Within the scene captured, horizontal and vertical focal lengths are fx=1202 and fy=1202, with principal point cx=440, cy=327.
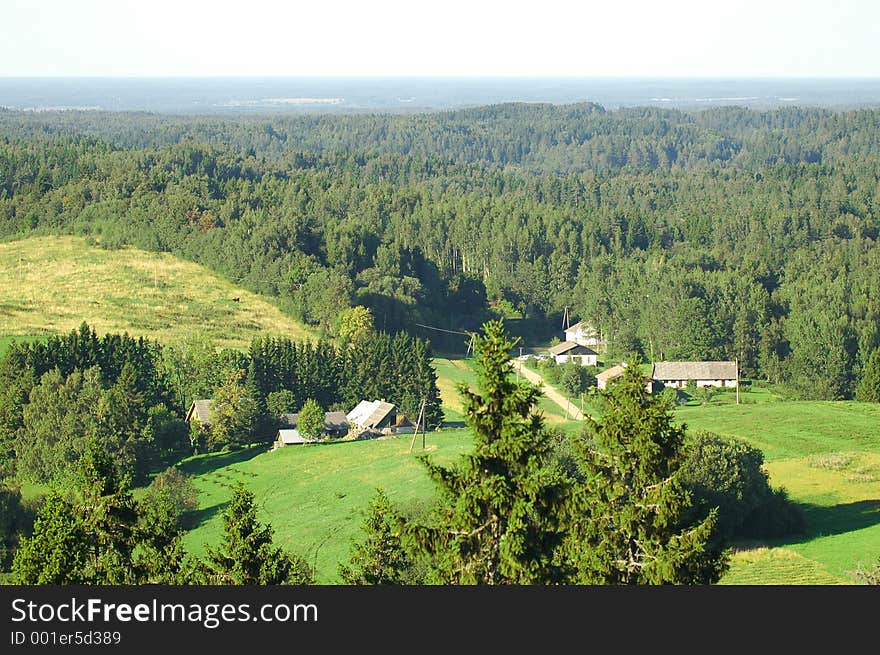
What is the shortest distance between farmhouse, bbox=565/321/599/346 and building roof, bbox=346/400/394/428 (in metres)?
33.7

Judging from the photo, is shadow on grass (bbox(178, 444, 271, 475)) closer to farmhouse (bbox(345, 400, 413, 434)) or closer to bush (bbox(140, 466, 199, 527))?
bush (bbox(140, 466, 199, 527))

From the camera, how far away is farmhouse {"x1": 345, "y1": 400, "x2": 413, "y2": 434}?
68.8 meters

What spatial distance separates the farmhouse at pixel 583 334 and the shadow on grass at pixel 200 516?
5390 cm

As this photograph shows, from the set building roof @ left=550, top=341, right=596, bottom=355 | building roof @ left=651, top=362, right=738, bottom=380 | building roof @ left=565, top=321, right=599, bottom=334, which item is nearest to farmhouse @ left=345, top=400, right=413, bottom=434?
building roof @ left=651, top=362, right=738, bottom=380

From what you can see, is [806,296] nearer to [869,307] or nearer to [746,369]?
[869,307]

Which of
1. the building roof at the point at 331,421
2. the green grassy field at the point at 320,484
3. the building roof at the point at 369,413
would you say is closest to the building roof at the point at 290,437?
the green grassy field at the point at 320,484

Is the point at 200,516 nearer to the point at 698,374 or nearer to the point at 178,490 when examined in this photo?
the point at 178,490

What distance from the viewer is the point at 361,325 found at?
8925 cm

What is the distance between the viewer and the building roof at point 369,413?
6888 cm

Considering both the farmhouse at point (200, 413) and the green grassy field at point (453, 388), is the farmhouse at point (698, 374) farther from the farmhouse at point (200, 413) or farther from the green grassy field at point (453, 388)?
the farmhouse at point (200, 413)

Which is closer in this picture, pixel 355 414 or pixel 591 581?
pixel 591 581

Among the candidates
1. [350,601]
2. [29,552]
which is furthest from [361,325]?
[350,601]

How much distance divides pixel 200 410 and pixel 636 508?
49.3m

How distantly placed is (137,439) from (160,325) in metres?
31.3
